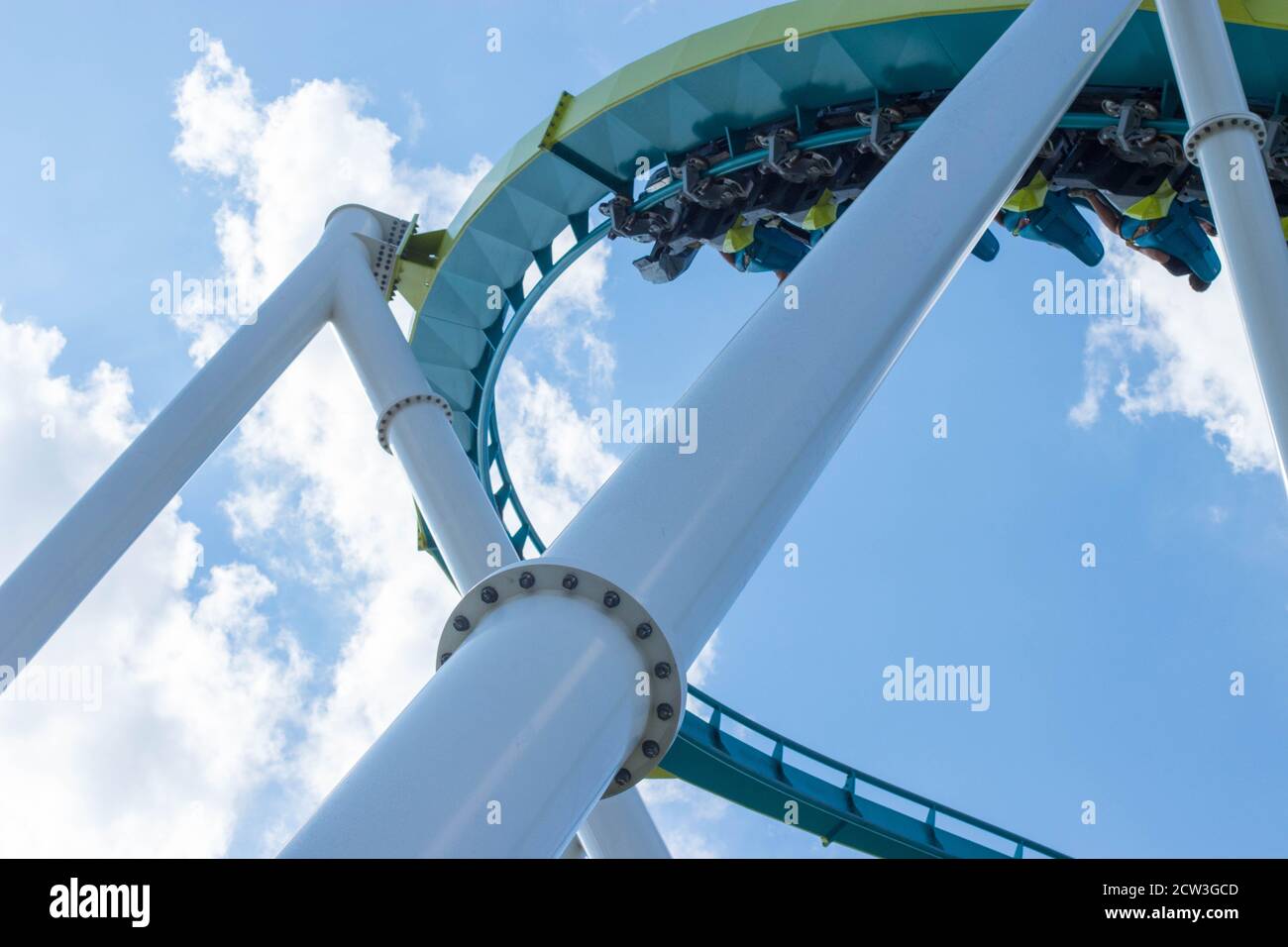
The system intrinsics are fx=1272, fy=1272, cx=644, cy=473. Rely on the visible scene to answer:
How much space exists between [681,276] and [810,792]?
4323mm

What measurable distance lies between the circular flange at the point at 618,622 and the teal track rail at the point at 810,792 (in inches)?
303

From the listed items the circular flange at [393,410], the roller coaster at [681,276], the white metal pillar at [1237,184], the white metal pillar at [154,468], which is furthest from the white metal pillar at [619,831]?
the white metal pillar at [1237,184]

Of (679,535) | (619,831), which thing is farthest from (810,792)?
(679,535)

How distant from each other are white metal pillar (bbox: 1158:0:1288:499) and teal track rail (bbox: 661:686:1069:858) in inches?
241

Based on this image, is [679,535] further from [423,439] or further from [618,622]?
[423,439]

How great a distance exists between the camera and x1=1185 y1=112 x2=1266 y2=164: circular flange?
192 inches

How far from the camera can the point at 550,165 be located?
8688 mm

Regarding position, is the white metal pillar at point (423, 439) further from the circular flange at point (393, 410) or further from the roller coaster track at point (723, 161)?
the roller coaster track at point (723, 161)

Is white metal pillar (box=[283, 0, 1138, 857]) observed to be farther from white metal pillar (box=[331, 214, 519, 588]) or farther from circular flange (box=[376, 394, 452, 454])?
circular flange (box=[376, 394, 452, 454])

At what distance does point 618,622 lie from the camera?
2143 millimetres

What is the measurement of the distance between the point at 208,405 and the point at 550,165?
3.85 metres

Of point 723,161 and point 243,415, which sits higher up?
point 723,161

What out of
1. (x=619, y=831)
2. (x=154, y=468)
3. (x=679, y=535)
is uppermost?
(x=154, y=468)
